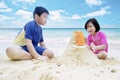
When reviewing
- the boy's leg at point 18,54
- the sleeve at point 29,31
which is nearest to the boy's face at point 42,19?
the sleeve at point 29,31

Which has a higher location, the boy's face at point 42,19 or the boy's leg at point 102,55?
the boy's face at point 42,19

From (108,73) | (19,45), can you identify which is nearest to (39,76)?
(108,73)

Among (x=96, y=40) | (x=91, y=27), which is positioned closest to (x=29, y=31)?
(x=91, y=27)

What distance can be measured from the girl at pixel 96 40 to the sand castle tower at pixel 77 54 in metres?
0.87

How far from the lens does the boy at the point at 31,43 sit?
4.51 meters

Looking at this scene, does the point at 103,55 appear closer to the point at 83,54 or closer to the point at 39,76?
the point at 83,54

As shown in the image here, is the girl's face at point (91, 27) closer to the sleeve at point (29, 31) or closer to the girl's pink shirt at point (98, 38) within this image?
the girl's pink shirt at point (98, 38)

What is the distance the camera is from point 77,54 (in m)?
3.79

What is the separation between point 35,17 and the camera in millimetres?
4742

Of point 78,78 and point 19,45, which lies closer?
point 78,78

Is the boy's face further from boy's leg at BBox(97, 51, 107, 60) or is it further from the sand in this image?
boy's leg at BBox(97, 51, 107, 60)

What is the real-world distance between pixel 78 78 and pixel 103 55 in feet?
6.04

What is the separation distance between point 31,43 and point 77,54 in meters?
1.03

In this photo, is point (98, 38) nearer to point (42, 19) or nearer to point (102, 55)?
point (102, 55)
